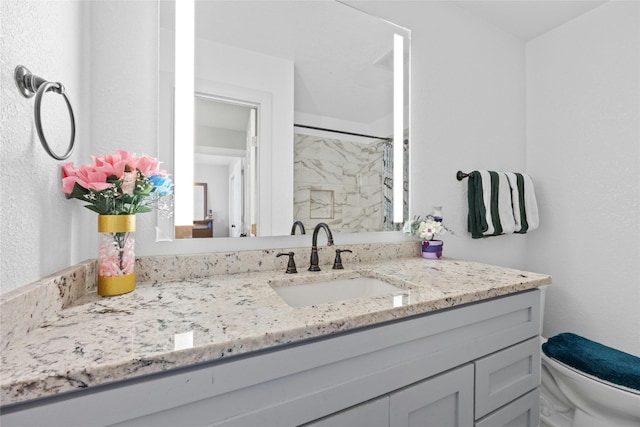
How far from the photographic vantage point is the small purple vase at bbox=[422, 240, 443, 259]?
1.38 meters

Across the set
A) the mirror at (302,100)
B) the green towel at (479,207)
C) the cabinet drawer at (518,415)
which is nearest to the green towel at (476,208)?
the green towel at (479,207)

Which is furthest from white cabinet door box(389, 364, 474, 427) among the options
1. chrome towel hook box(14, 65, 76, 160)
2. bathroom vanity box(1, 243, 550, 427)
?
chrome towel hook box(14, 65, 76, 160)

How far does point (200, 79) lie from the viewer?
1040 mm

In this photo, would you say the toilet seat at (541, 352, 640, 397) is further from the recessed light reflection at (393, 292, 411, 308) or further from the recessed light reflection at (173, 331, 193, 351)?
the recessed light reflection at (173, 331, 193, 351)

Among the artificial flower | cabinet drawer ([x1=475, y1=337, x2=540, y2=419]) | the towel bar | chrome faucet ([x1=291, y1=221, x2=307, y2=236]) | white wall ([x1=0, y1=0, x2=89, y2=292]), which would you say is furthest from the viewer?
the towel bar

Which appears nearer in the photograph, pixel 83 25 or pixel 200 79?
pixel 83 25

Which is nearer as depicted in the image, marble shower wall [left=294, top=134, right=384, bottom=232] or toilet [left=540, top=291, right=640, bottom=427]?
toilet [left=540, top=291, right=640, bottom=427]

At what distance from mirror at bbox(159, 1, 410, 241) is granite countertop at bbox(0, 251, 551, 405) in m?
0.37

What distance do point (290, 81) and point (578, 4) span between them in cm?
175

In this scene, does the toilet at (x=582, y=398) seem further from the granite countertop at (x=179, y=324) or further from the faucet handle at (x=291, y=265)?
the faucet handle at (x=291, y=265)

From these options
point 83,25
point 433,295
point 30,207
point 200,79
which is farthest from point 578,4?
point 30,207

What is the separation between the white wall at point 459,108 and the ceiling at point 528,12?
5 centimetres

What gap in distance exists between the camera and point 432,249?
138cm

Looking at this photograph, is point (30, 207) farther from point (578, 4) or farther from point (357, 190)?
point (578, 4)
